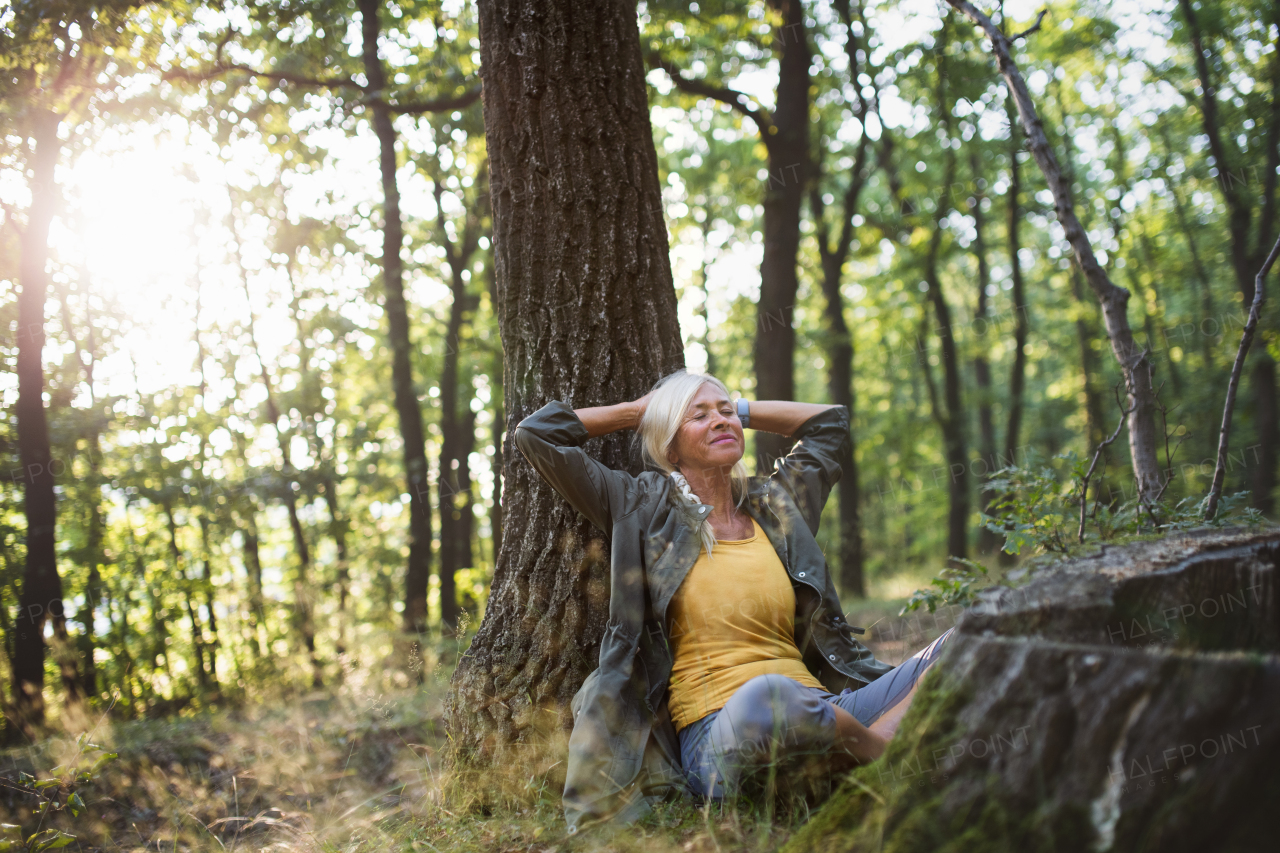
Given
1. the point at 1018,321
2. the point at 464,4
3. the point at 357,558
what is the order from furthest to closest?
the point at 357,558 < the point at 1018,321 < the point at 464,4

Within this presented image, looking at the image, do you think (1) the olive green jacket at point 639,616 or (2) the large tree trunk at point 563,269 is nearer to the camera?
(1) the olive green jacket at point 639,616

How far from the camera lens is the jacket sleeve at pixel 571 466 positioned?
3.03 meters

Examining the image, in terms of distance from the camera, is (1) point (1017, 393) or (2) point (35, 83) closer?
(2) point (35, 83)

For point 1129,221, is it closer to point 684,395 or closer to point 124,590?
point 684,395

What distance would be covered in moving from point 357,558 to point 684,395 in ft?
54.3

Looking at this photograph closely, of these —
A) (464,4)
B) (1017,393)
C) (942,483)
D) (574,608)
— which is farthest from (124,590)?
(942,483)

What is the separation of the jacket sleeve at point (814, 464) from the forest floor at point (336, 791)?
1.45 meters

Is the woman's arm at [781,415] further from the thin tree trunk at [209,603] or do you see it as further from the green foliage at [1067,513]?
the thin tree trunk at [209,603]

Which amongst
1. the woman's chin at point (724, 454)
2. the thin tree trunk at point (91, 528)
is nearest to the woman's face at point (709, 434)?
the woman's chin at point (724, 454)

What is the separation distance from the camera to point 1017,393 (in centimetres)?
1489

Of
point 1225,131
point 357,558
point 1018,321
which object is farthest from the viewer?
point 357,558

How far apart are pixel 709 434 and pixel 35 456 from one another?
8.39m

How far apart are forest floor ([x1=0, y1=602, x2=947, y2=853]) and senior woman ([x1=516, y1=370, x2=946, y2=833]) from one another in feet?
0.65

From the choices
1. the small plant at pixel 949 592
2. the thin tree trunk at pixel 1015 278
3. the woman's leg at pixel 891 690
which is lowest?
the woman's leg at pixel 891 690
